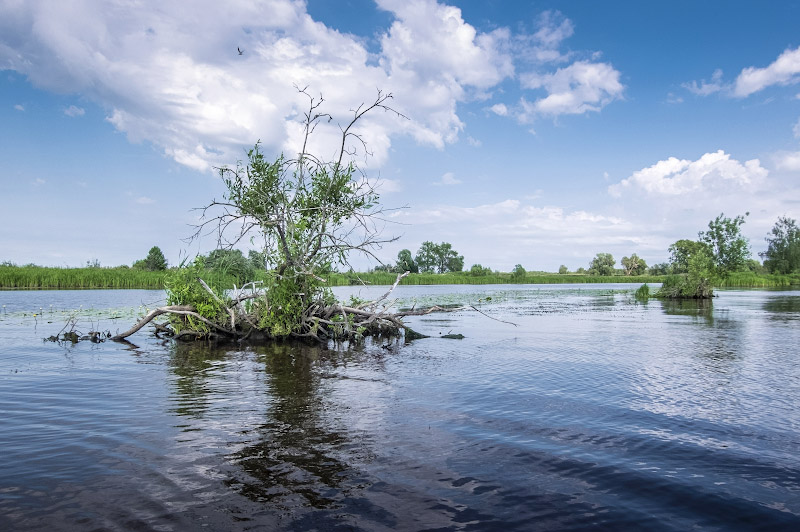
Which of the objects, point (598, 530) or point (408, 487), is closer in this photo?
point (598, 530)

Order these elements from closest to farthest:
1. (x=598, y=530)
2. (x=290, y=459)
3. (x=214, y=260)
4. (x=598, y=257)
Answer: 1. (x=598, y=530)
2. (x=290, y=459)
3. (x=214, y=260)
4. (x=598, y=257)

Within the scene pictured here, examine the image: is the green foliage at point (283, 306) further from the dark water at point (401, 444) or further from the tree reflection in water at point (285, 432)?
the tree reflection in water at point (285, 432)

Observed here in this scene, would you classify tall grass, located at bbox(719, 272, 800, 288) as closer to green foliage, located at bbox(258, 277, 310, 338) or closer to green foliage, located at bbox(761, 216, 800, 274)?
green foliage, located at bbox(761, 216, 800, 274)

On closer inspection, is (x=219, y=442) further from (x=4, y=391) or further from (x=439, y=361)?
(x=439, y=361)

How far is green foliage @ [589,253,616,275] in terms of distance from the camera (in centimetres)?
13612

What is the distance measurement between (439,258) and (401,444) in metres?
119

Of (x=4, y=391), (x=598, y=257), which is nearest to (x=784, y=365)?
(x=4, y=391)

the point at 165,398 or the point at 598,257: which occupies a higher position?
the point at 598,257

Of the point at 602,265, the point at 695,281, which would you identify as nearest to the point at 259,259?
the point at 695,281

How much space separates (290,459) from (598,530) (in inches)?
131

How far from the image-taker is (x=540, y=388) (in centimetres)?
971

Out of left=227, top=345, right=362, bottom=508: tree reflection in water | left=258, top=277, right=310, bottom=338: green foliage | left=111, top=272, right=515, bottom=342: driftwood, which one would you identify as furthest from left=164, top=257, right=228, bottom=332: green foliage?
left=227, top=345, right=362, bottom=508: tree reflection in water

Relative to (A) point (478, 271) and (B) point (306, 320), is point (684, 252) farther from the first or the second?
(B) point (306, 320)

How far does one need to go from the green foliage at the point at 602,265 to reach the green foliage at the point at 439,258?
40.7 metres
